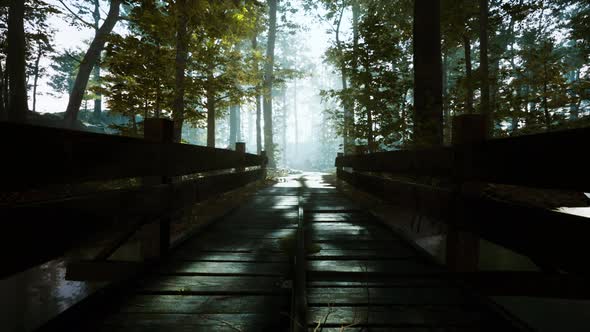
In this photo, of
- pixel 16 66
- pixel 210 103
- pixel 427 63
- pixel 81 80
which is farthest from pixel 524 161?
pixel 81 80

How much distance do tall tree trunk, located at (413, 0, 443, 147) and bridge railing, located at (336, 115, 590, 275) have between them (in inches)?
138

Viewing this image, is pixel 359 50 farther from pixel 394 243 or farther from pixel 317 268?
pixel 317 268

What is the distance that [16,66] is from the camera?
12016mm

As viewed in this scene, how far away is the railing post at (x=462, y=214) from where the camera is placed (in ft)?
7.59

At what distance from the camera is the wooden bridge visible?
145cm

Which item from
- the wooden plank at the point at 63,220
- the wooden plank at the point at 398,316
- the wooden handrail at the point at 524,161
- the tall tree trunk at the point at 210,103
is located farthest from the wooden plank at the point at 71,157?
the tall tree trunk at the point at 210,103

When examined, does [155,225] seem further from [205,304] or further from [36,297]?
[36,297]

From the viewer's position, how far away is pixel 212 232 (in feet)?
12.5

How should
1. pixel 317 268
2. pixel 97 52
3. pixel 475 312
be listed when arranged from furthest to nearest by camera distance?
pixel 97 52 → pixel 317 268 → pixel 475 312

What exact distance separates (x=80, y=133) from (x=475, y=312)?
2.69 metres

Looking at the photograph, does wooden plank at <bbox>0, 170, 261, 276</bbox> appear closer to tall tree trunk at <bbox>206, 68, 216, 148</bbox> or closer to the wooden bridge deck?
the wooden bridge deck

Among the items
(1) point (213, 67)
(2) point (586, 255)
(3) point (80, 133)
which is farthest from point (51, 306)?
(1) point (213, 67)

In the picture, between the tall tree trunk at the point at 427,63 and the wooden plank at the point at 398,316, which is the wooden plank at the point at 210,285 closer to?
the wooden plank at the point at 398,316

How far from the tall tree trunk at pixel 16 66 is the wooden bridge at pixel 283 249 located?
13.0m
